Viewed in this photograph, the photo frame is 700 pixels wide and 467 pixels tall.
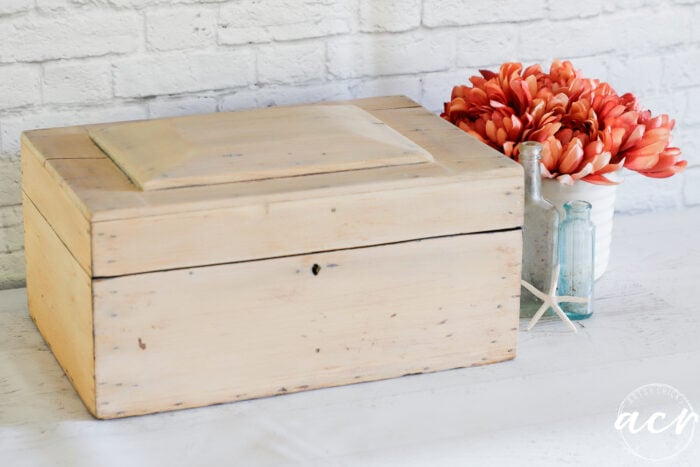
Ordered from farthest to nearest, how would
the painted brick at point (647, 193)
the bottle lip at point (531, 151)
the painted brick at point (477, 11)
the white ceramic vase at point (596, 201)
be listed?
the painted brick at point (647, 193) → the painted brick at point (477, 11) → the white ceramic vase at point (596, 201) → the bottle lip at point (531, 151)

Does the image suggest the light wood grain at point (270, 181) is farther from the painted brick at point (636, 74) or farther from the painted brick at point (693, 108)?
the painted brick at point (693, 108)

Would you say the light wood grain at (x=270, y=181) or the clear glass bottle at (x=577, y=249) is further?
the clear glass bottle at (x=577, y=249)

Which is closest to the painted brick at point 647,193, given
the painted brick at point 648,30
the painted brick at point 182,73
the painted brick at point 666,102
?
the painted brick at point 666,102

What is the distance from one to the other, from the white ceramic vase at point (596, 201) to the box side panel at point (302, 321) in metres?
0.20

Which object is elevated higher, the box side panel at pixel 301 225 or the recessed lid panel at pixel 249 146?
the recessed lid panel at pixel 249 146

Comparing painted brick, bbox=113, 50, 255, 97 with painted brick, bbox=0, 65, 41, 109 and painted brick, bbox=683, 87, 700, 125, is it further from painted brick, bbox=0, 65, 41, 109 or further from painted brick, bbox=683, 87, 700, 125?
painted brick, bbox=683, 87, 700, 125

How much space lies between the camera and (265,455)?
3.79 ft

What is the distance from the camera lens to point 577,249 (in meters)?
1.44

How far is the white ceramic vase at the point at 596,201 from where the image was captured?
1479 mm

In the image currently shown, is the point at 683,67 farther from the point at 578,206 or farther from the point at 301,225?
the point at 301,225

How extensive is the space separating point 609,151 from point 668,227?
0.41 m

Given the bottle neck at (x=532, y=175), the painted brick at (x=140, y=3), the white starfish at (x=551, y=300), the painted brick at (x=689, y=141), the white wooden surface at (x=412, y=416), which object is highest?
the painted brick at (x=140, y=3)

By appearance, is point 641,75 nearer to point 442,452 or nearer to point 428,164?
point 428,164

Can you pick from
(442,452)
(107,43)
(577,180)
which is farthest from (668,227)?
(107,43)
